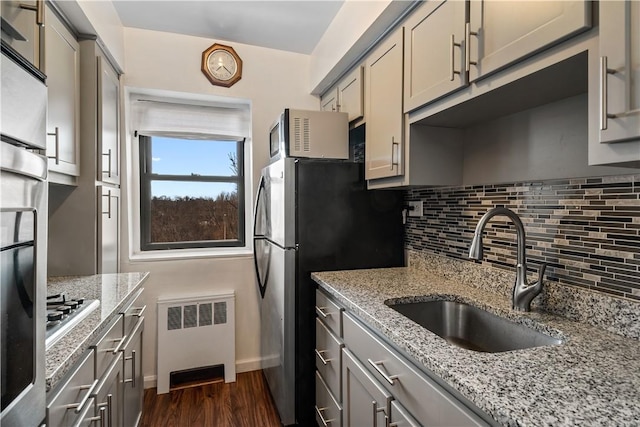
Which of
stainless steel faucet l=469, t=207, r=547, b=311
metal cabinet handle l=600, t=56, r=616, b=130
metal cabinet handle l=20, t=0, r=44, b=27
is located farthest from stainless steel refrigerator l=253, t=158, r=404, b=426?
metal cabinet handle l=600, t=56, r=616, b=130

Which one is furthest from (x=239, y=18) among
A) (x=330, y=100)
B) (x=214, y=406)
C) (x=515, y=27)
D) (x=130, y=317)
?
(x=214, y=406)

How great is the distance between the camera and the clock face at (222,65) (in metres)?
2.49

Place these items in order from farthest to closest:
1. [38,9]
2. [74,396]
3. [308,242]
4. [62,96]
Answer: [308,242]
[62,96]
[74,396]
[38,9]

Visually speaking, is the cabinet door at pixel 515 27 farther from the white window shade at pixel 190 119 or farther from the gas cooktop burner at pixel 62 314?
the white window shade at pixel 190 119

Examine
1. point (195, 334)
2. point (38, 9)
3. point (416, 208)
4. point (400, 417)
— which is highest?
point (38, 9)

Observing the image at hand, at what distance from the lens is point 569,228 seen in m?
1.19

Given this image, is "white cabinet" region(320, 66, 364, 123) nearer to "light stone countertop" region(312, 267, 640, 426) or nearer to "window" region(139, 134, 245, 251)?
"window" region(139, 134, 245, 251)

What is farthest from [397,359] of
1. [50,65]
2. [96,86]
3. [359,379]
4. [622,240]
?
[96,86]

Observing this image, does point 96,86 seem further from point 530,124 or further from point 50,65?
point 530,124

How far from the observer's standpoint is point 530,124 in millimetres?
1322

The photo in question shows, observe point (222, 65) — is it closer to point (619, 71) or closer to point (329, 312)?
point (329, 312)

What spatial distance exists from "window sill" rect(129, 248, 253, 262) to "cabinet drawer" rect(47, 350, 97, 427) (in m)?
Answer: 1.41

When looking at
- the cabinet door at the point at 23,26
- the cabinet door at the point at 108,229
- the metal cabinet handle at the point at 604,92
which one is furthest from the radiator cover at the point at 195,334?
the metal cabinet handle at the point at 604,92

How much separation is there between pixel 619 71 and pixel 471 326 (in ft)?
3.43
